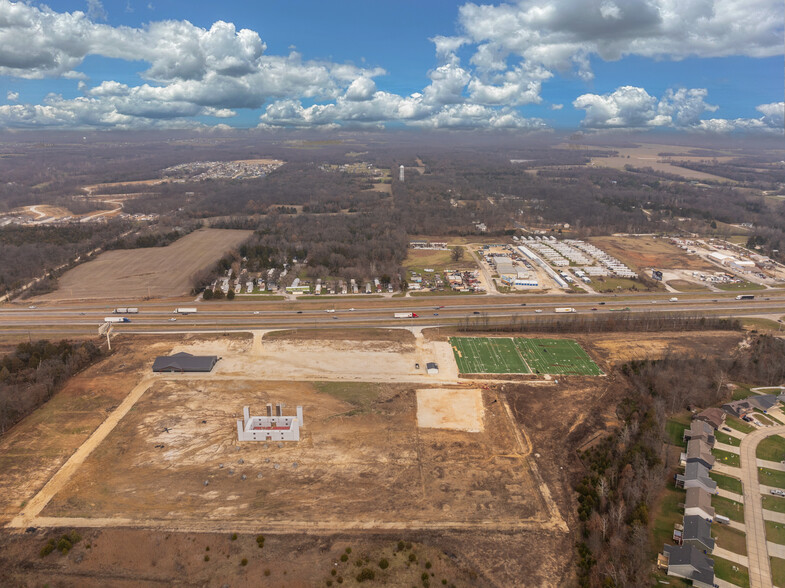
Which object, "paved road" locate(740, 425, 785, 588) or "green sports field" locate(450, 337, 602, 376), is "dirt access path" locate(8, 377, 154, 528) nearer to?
"green sports field" locate(450, 337, 602, 376)

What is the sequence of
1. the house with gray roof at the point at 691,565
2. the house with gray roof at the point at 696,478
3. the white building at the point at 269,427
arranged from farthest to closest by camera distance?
the white building at the point at 269,427, the house with gray roof at the point at 696,478, the house with gray roof at the point at 691,565

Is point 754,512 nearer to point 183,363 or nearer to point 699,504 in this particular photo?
point 699,504

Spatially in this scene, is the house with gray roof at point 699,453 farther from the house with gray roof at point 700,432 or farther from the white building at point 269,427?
the white building at point 269,427

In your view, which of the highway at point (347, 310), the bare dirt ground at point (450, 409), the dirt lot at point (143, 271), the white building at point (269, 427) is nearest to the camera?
the white building at point (269, 427)

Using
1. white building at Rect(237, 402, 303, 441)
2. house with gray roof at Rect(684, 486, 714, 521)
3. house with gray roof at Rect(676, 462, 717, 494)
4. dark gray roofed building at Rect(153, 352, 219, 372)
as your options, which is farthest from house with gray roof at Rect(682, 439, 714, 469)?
dark gray roofed building at Rect(153, 352, 219, 372)

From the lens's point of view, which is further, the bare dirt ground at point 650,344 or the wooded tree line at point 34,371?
the bare dirt ground at point 650,344

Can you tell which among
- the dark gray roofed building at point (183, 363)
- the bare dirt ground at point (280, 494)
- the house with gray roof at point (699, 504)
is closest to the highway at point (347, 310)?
the dark gray roofed building at point (183, 363)
